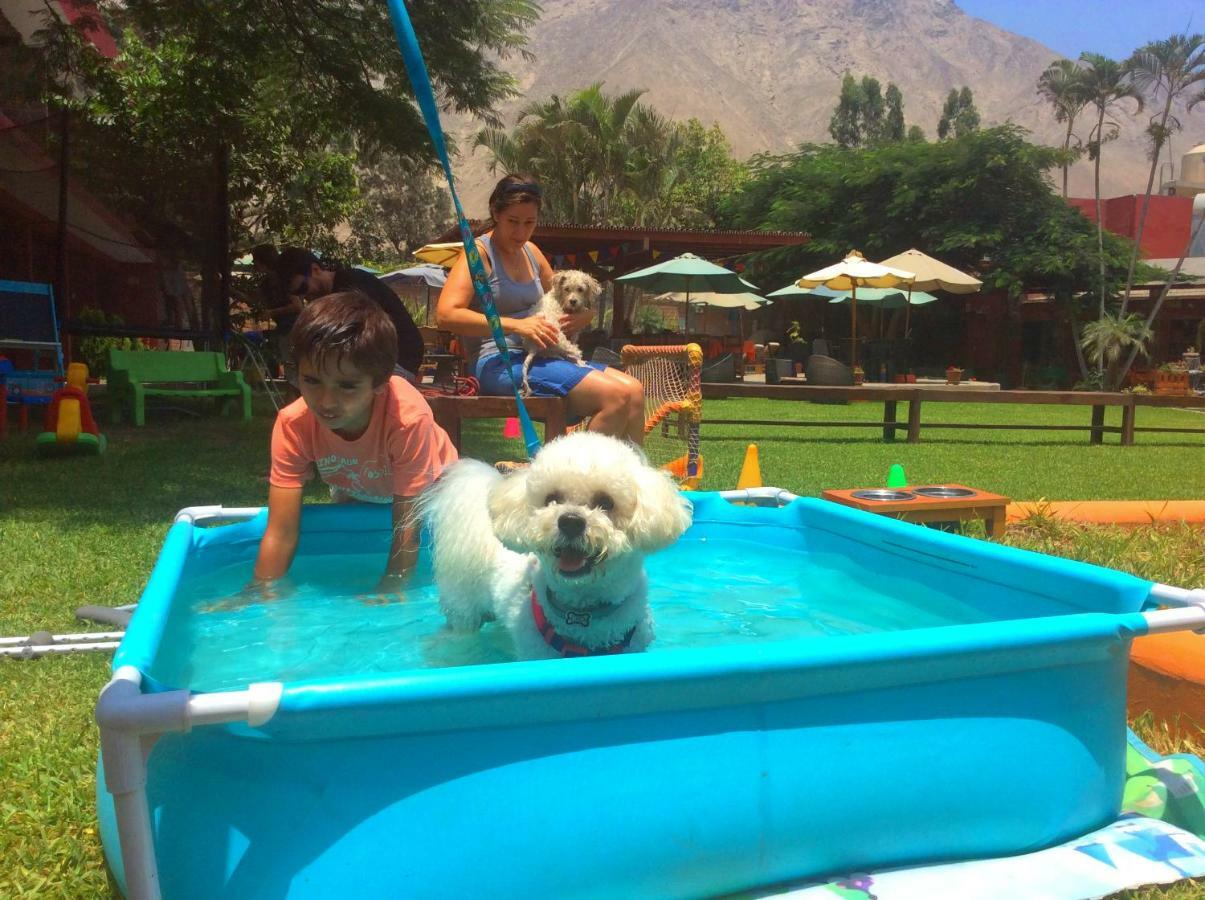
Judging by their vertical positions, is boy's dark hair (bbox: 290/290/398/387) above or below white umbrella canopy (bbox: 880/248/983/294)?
below

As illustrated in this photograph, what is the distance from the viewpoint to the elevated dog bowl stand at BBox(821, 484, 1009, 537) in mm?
4180

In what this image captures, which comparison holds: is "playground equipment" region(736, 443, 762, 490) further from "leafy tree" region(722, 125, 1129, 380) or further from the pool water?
"leafy tree" region(722, 125, 1129, 380)

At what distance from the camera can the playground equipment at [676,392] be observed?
532 cm

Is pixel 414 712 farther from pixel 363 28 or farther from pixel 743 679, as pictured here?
pixel 363 28

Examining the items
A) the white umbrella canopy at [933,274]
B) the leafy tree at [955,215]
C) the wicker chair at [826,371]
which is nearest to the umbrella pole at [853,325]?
the wicker chair at [826,371]

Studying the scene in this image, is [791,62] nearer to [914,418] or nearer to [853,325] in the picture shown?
[853,325]

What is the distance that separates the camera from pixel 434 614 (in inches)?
122

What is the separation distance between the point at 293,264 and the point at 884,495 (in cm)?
395

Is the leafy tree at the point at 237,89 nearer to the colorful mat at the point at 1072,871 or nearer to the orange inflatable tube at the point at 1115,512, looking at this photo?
the orange inflatable tube at the point at 1115,512

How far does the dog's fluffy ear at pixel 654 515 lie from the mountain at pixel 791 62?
117950 mm

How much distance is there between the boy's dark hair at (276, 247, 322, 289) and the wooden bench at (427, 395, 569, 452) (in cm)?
197

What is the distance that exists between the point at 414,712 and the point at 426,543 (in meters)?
1.98

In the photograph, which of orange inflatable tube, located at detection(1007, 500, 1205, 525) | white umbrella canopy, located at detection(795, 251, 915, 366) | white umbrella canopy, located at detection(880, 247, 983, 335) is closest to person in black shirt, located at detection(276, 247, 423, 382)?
orange inflatable tube, located at detection(1007, 500, 1205, 525)

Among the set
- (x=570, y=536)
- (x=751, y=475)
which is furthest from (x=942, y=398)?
(x=570, y=536)
